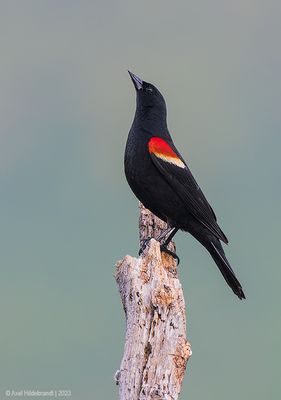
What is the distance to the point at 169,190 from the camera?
7.86 meters

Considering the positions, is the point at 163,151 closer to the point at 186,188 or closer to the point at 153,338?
the point at 186,188

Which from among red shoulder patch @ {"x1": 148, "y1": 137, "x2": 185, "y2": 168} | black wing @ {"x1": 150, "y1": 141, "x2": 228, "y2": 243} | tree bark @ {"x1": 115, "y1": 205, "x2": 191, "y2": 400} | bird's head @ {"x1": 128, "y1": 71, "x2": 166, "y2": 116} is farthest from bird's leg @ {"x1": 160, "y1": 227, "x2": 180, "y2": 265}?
tree bark @ {"x1": 115, "y1": 205, "x2": 191, "y2": 400}

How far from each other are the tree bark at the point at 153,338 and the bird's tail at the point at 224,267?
6.43 ft

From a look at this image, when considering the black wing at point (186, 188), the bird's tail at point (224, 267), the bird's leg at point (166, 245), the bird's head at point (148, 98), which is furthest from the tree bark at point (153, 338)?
the bird's head at point (148, 98)

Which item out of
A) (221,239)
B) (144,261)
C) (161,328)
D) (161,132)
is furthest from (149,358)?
(161,132)

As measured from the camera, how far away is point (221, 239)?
7672mm

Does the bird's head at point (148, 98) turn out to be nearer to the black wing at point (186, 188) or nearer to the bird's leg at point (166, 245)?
the black wing at point (186, 188)

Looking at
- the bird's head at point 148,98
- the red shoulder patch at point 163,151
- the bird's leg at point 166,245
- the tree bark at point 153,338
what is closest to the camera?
the tree bark at point 153,338

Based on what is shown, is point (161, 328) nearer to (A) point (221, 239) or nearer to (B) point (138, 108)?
(A) point (221, 239)

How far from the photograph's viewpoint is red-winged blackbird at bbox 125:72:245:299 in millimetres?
7742

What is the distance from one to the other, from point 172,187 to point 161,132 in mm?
605

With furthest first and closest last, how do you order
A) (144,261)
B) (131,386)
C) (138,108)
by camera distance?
1. (138,108)
2. (144,261)
3. (131,386)

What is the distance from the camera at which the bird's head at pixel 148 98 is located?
8.27 m

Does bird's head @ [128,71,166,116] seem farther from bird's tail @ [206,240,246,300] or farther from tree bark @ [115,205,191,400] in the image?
tree bark @ [115,205,191,400]
